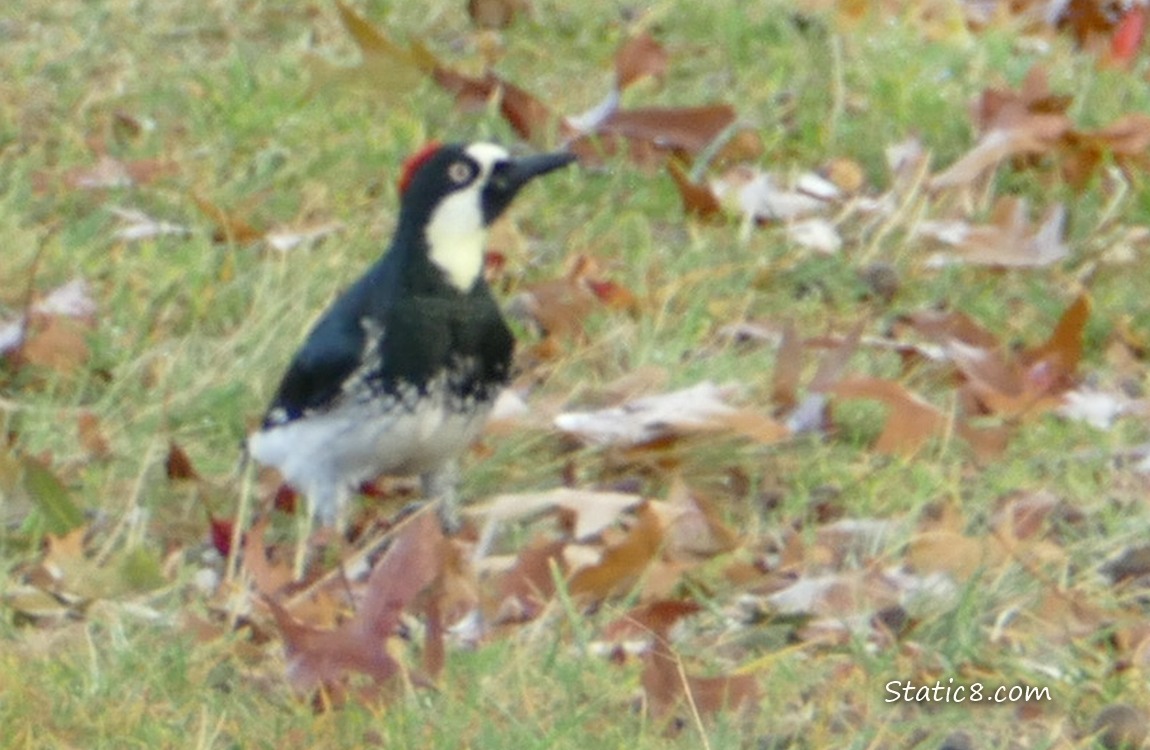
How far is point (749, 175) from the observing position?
570 centimetres

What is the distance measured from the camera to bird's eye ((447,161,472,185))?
4.27 m

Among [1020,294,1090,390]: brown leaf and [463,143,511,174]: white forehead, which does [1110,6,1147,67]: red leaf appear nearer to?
[1020,294,1090,390]: brown leaf

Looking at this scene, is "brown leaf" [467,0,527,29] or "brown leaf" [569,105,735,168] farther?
"brown leaf" [467,0,527,29]

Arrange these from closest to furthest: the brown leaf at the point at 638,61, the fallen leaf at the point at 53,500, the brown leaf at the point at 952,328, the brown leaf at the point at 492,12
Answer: the fallen leaf at the point at 53,500
the brown leaf at the point at 952,328
the brown leaf at the point at 638,61
the brown leaf at the point at 492,12

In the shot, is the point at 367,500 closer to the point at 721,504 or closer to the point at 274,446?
the point at 274,446

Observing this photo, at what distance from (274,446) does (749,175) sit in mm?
1809

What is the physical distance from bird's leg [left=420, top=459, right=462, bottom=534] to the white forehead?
53 centimetres

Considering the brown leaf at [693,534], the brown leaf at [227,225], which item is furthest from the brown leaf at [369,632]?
the brown leaf at [227,225]

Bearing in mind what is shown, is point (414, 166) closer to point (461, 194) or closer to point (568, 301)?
point (461, 194)

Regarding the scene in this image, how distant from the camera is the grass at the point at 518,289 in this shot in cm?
323

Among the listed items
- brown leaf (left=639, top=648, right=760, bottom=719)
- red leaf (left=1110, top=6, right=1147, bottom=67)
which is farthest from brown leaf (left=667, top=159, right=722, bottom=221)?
brown leaf (left=639, top=648, right=760, bottom=719)

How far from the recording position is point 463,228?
428 cm
